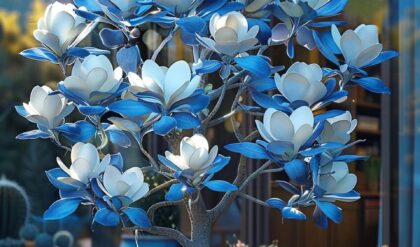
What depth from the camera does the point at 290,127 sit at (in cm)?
97

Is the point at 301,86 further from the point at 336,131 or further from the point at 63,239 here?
the point at 63,239

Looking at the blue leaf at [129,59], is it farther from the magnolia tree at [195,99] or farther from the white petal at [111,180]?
the white petal at [111,180]

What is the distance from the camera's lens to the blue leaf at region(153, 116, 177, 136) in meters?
0.96

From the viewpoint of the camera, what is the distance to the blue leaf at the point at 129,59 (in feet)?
3.62

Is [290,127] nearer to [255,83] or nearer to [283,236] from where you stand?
[255,83]

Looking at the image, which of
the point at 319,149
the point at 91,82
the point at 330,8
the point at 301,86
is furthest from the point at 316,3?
the point at 91,82

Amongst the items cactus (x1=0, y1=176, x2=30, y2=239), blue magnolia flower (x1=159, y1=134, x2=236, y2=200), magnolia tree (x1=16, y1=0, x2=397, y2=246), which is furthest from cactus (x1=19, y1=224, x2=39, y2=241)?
blue magnolia flower (x1=159, y1=134, x2=236, y2=200)

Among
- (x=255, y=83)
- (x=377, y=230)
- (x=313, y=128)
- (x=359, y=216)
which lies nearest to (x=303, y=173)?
(x=313, y=128)

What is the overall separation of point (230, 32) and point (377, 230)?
7.91 feet

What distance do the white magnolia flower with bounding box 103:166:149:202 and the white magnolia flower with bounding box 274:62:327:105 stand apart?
26 centimetres

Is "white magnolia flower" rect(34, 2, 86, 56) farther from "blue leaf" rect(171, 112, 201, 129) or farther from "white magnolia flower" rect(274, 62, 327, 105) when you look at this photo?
"white magnolia flower" rect(274, 62, 327, 105)

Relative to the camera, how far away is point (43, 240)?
11.7ft

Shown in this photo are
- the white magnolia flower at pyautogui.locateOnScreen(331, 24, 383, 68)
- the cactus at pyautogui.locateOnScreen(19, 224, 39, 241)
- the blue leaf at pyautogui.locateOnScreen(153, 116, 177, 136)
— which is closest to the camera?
the blue leaf at pyautogui.locateOnScreen(153, 116, 177, 136)

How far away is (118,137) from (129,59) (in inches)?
5.1
